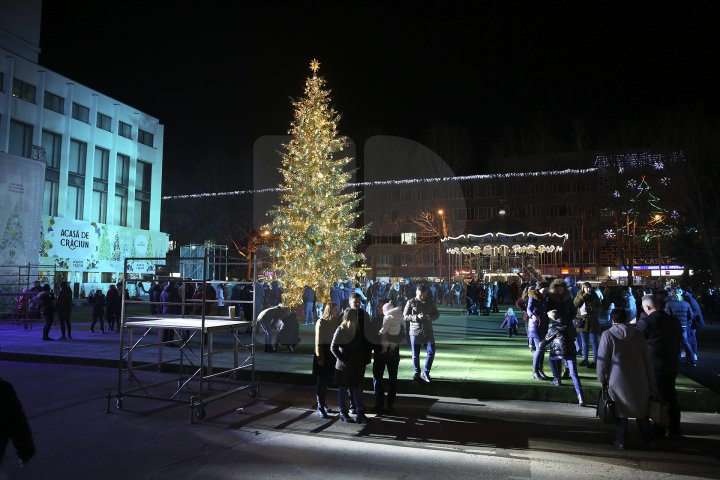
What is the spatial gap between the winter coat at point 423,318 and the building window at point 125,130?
3608 centimetres

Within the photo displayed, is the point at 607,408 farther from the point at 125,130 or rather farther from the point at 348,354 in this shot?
the point at 125,130

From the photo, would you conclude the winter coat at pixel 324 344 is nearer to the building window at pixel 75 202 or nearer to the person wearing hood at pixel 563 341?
the person wearing hood at pixel 563 341

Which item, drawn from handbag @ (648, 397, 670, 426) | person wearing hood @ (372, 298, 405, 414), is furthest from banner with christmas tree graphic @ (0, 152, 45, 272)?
handbag @ (648, 397, 670, 426)

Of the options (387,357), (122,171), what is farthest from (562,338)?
(122,171)

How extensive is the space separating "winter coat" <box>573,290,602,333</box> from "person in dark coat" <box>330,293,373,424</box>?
214 inches

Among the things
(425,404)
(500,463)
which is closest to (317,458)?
(500,463)

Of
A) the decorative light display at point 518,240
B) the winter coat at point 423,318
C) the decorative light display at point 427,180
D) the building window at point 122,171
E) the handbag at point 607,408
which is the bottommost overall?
the handbag at point 607,408

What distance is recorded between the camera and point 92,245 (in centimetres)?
3406

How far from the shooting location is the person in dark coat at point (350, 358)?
22.7ft

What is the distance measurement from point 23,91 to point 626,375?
3610 cm

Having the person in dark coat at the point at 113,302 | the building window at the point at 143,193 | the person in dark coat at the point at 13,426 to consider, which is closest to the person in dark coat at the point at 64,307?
the person in dark coat at the point at 113,302

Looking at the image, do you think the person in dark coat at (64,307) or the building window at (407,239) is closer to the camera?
the person in dark coat at (64,307)

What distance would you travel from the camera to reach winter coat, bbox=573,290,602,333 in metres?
10.3

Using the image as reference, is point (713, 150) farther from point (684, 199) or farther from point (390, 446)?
point (390, 446)
